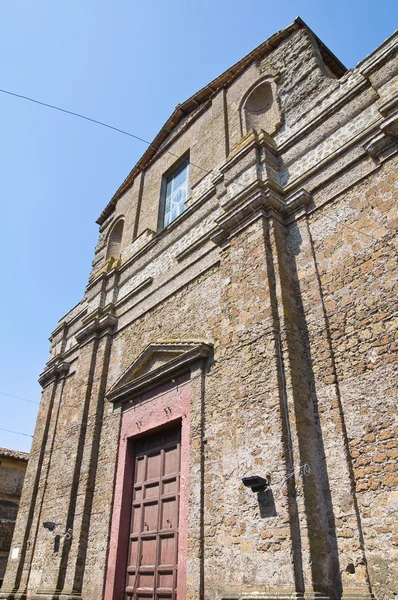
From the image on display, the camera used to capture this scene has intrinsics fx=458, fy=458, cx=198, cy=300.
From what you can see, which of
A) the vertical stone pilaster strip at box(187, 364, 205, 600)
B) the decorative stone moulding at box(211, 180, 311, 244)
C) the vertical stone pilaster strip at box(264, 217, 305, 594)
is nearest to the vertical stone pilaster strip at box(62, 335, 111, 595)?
the vertical stone pilaster strip at box(187, 364, 205, 600)

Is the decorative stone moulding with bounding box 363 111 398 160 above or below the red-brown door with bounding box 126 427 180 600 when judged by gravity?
above

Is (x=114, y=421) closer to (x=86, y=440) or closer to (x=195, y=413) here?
(x=86, y=440)

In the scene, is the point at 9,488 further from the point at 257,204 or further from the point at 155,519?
the point at 257,204

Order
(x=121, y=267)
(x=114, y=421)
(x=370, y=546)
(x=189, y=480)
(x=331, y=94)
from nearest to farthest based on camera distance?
(x=370, y=546) → (x=189, y=480) → (x=331, y=94) → (x=114, y=421) → (x=121, y=267)

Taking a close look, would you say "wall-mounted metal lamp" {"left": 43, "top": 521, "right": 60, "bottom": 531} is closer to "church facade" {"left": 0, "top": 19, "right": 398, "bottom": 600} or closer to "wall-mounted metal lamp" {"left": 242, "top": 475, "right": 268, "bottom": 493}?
"church facade" {"left": 0, "top": 19, "right": 398, "bottom": 600}

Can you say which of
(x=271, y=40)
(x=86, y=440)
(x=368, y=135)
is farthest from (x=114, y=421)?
(x=271, y=40)

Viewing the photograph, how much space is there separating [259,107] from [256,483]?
768 centimetres

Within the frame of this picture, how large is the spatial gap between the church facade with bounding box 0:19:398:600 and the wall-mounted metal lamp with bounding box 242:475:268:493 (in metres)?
0.02

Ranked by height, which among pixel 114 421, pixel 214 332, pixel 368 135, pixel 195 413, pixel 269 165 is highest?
pixel 269 165

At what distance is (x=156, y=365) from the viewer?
8.33m

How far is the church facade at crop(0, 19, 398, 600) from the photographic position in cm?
484

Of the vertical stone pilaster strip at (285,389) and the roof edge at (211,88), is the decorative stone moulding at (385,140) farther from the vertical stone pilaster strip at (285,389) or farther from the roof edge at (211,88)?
the roof edge at (211,88)

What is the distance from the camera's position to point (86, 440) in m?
9.30

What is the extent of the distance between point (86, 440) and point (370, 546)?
20.6 ft
